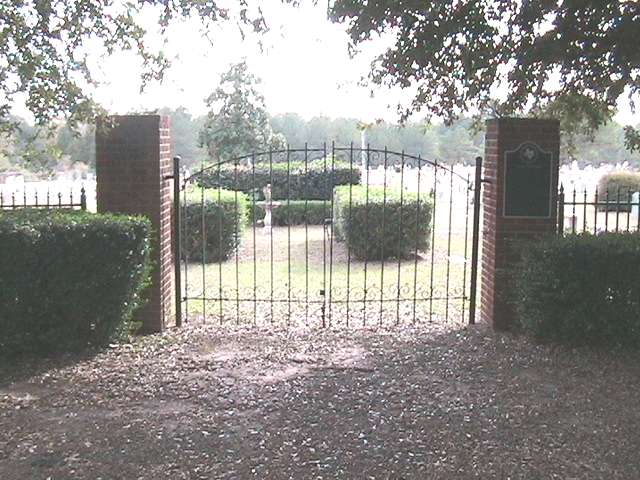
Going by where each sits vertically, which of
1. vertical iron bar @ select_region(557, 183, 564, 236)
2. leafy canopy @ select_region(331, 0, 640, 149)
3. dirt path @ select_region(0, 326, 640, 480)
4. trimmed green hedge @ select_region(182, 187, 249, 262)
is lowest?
dirt path @ select_region(0, 326, 640, 480)

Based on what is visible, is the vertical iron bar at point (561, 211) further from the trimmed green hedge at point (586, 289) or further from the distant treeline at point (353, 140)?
the distant treeline at point (353, 140)

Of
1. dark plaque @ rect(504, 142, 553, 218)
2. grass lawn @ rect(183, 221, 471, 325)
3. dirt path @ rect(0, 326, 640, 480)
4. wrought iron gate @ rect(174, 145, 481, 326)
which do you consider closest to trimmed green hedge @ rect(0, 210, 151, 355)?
dirt path @ rect(0, 326, 640, 480)

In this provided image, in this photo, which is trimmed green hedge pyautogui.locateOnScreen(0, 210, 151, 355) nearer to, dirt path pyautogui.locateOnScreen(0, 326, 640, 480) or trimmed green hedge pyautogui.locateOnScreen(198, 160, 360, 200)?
dirt path pyautogui.locateOnScreen(0, 326, 640, 480)

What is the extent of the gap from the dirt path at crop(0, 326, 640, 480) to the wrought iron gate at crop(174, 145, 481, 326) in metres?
1.30

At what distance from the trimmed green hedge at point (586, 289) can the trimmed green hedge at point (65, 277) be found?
136 inches

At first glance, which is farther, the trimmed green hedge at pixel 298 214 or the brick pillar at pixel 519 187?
the trimmed green hedge at pixel 298 214

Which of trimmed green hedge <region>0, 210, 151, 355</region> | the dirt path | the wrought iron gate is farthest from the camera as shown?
the wrought iron gate

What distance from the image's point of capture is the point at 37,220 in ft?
19.1

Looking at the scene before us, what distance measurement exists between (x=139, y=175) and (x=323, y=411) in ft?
10.5

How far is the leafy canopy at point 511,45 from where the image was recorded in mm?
5629

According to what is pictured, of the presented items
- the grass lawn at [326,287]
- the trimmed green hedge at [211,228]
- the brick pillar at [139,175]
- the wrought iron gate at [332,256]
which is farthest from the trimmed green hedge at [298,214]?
the brick pillar at [139,175]

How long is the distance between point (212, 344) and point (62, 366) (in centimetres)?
133

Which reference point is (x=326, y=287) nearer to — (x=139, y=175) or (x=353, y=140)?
(x=139, y=175)

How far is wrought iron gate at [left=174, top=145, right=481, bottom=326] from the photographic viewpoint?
7.75 m
